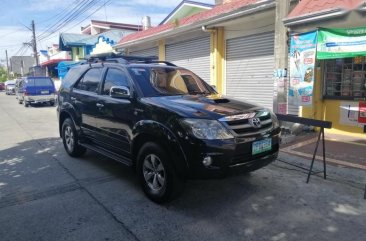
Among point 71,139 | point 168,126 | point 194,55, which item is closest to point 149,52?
point 194,55

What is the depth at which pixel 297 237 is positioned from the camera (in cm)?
337

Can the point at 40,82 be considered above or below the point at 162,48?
below

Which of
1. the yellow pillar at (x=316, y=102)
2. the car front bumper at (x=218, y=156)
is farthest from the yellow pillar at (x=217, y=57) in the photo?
the car front bumper at (x=218, y=156)

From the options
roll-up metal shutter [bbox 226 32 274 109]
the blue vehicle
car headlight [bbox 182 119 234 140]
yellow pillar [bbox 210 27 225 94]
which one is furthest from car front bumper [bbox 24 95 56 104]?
car headlight [bbox 182 119 234 140]

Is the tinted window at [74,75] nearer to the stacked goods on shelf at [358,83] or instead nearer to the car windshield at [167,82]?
the car windshield at [167,82]

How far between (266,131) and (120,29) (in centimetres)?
2805

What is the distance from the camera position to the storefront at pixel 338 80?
6820 millimetres

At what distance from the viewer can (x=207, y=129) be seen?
3676mm

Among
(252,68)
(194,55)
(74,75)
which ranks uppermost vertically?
(194,55)

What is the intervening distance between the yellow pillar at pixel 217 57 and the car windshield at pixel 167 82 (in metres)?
6.29

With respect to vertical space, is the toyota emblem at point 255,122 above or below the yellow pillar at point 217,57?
below

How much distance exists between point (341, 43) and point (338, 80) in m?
1.51

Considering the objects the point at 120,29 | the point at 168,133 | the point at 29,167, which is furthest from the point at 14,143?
the point at 120,29

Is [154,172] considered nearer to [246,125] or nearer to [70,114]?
[246,125]
